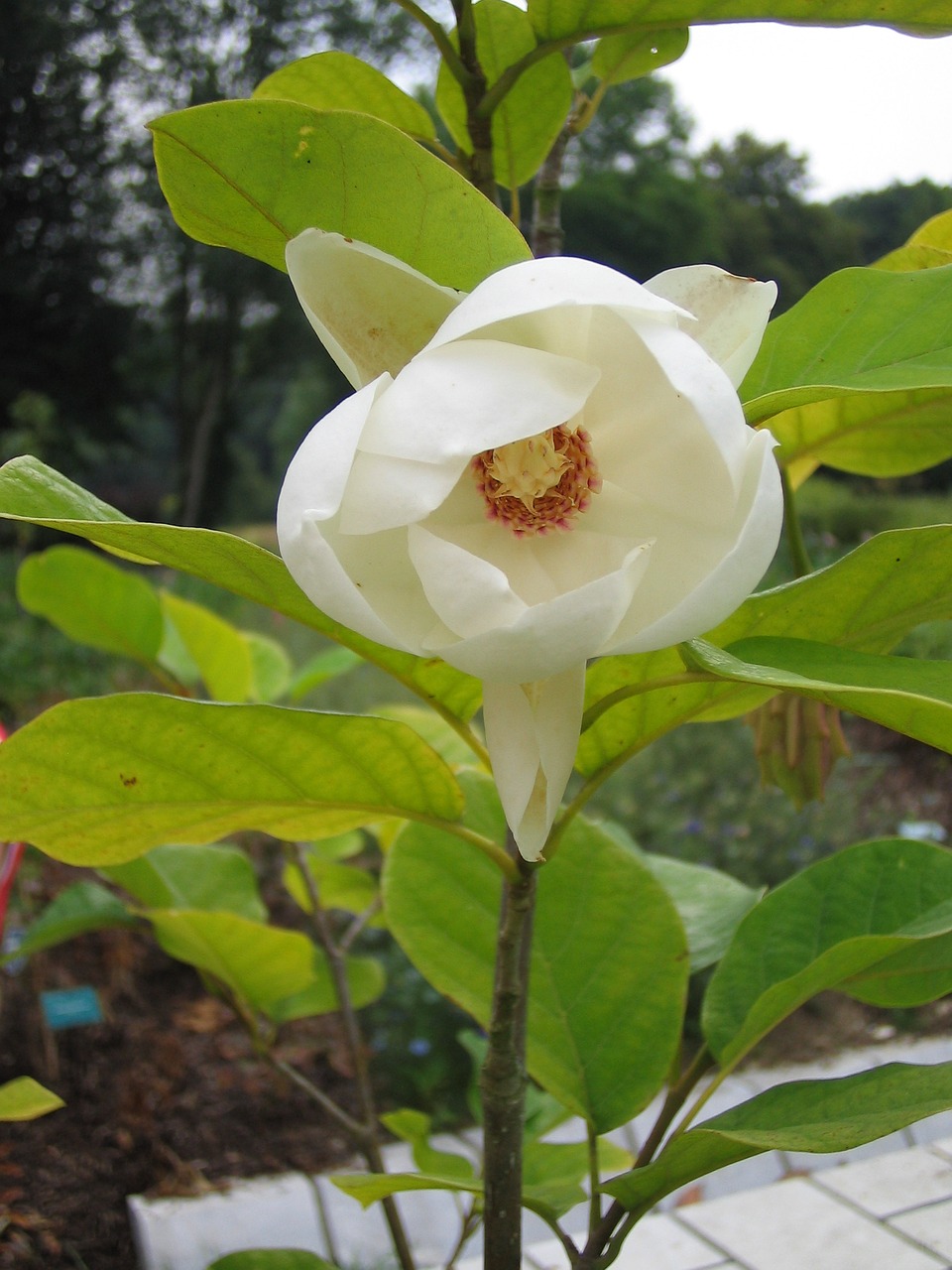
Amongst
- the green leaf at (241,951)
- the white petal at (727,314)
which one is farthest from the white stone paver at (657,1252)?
the white petal at (727,314)

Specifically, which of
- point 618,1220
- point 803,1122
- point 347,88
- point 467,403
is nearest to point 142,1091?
point 618,1220

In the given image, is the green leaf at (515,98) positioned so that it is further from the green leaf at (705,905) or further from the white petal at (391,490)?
the green leaf at (705,905)

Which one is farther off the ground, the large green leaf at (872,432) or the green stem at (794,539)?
the large green leaf at (872,432)

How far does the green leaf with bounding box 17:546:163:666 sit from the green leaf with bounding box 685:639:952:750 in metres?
0.66

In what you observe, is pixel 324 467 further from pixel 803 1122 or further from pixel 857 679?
pixel 803 1122

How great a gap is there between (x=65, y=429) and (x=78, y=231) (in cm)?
195

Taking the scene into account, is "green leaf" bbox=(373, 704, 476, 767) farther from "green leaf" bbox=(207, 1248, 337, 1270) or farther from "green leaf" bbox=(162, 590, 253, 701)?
"green leaf" bbox=(207, 1248, 337, 1270)

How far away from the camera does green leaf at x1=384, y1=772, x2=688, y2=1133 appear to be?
2.20 feet

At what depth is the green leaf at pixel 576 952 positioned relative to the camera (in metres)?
0.67

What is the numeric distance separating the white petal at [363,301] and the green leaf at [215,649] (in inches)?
27.6

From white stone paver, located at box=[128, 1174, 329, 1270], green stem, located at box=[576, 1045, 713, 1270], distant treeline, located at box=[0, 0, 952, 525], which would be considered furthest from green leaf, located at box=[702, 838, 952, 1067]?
distant treeline, located at box=[0, 0, 952, 525]

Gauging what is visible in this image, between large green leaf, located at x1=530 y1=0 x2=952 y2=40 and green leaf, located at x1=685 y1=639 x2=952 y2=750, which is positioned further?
large green leaf, located at x1=530 y1=0 x2=952 y2=40

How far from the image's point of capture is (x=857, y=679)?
0.41m

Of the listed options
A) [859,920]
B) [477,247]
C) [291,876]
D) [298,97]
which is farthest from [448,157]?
[291,876]
